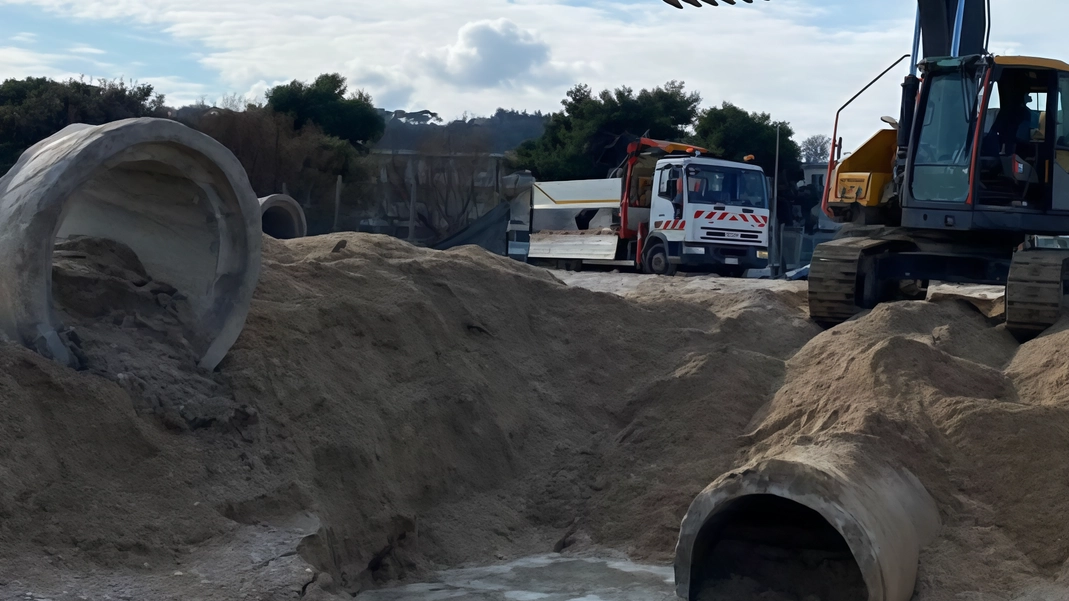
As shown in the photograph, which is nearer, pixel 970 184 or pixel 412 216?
pixel 970 184

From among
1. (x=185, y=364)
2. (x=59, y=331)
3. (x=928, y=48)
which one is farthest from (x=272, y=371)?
(x=928, y=48)

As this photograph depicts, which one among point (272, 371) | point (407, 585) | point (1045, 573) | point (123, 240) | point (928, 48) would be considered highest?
point (928, 48)

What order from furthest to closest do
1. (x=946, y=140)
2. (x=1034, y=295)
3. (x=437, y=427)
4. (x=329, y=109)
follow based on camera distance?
(x=329, y=109) → (x=946, y=140) → (x=1034, y=295) → (x=437, y=427)

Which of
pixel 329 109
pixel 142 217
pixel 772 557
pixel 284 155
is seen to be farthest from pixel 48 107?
pixel 772 557

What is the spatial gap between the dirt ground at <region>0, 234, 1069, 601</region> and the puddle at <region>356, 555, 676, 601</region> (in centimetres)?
17

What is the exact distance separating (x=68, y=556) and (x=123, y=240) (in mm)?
2836

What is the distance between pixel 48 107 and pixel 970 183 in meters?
17.8

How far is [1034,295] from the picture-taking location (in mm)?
8625

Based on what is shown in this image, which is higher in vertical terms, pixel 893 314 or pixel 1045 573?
pixel 893 314

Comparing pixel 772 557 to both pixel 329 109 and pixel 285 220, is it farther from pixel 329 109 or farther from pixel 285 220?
pixel 329 109

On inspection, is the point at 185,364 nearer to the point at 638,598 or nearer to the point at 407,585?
the point at 407,585

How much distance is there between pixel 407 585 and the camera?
573 cm

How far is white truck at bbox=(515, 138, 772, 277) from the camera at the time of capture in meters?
18.2

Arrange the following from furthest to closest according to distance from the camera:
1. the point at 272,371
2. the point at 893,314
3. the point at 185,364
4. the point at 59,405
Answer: the point at 893,314 → the point at 272,371 → the point at 185,364 → the point at 59,405
